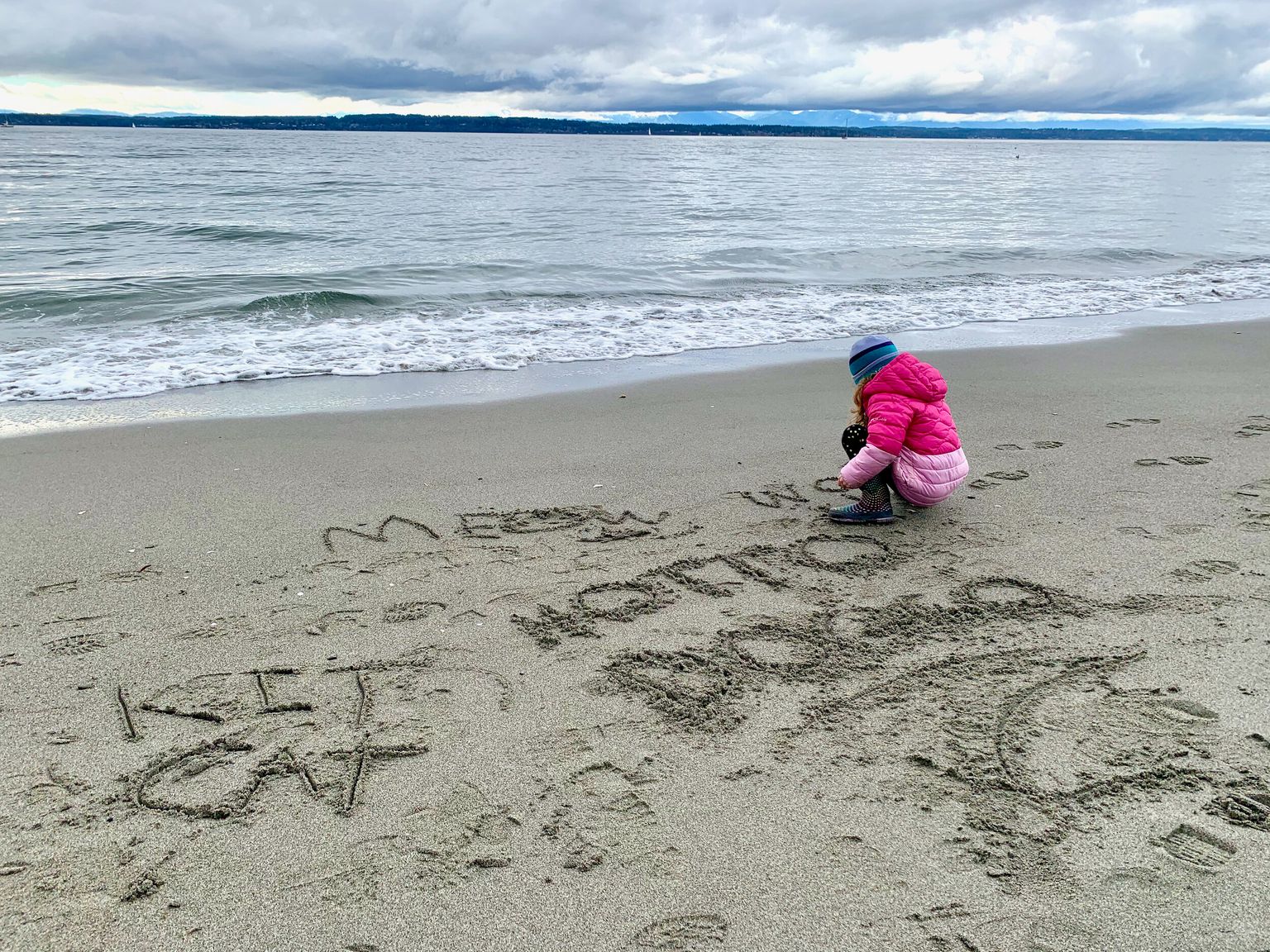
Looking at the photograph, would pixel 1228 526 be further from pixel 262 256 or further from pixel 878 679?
pixel 262 256

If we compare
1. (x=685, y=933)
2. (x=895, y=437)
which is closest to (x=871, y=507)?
(x=895, y=437)

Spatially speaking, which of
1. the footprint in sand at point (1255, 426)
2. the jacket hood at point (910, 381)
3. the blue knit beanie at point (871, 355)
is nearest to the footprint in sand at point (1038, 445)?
the footprint in sand at point (1255, 426)

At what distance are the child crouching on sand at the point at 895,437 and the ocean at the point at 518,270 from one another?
4310mm

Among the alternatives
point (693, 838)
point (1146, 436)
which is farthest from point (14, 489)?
point (1146, 436)

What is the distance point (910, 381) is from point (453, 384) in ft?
13.8

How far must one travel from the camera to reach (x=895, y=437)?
13.9 ft

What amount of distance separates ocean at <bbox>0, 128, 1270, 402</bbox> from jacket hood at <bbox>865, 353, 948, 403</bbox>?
4.40 metres

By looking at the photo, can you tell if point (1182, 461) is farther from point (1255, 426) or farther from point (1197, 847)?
point (1197, 847)

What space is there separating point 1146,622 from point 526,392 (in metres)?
4.75

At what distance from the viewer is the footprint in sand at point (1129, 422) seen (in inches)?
235

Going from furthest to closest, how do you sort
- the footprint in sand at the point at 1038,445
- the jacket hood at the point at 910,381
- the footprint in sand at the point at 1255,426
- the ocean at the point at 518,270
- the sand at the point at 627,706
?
the ocean at the point at 518,270
the footprint in sand at the point at 1255,426
the footprint in sand at the point at 1038,445
the jacket hood at the point at 910,381
the sand at the point at 627,706

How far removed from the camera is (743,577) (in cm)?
383

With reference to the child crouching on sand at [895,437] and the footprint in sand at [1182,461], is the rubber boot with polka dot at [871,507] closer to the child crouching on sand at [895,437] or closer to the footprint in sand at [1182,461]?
the child crouching on sand at [895,437]

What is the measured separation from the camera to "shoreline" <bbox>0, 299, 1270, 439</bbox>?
638cm
